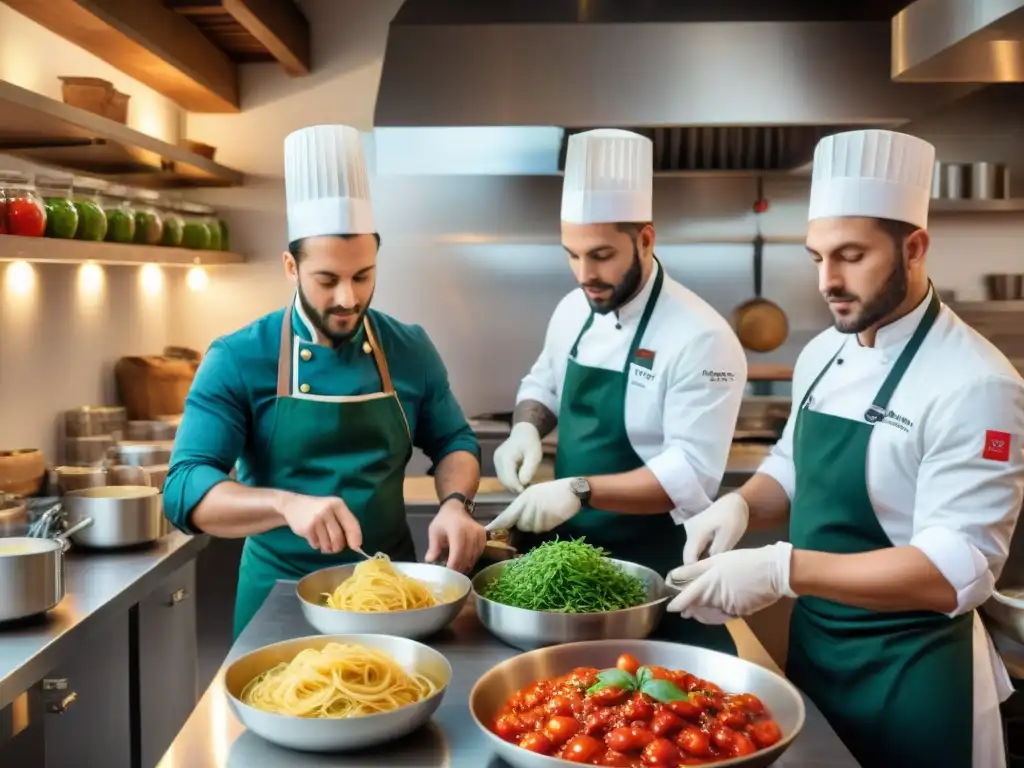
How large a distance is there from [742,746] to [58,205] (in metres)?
2.38

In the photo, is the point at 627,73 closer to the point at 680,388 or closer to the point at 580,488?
the point at 680,388

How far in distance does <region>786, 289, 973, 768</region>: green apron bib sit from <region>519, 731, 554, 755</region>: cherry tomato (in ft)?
2.72

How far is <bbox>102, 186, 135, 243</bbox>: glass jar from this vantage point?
3.31 metres

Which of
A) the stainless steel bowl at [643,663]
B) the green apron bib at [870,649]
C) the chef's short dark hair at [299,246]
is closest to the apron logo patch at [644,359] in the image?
Answer: the green apron bib at [870,649]

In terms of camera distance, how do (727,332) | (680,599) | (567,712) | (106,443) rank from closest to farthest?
(567,712) < (680,599) < (727,332) < (106,443)

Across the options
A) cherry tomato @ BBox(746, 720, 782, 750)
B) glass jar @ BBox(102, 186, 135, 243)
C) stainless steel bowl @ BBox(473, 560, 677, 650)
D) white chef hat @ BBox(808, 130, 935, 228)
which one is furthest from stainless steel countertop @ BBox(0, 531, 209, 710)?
white chef hat @ BBox(808, 130, 935, 228)

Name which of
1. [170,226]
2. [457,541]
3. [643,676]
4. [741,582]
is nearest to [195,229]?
[170,226]

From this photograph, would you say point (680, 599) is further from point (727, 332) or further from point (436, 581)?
point (727, 332)

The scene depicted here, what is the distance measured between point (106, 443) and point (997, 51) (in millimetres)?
2959

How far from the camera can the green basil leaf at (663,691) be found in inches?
56.0

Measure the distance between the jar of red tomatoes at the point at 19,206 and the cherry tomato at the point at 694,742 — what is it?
2.07m

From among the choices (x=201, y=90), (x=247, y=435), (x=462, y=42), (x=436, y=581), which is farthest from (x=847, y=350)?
(x=201, y=90)

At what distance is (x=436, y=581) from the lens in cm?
206

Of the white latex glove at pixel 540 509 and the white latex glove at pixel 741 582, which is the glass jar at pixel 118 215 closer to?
the white latex glove at pixel 540 509
